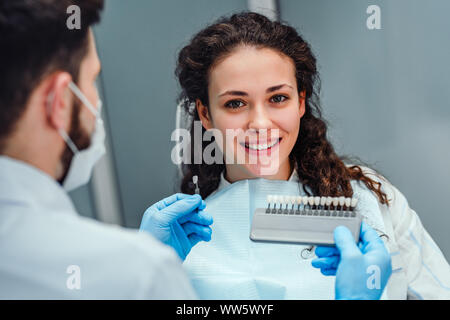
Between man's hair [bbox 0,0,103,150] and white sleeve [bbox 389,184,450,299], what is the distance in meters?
0.80

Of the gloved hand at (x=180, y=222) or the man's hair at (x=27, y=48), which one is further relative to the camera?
the gloved hand at (x=180, y=222)

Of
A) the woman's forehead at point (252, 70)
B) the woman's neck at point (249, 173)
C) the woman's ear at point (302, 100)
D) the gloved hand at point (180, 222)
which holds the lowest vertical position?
the gloved hand at point (180, 222)

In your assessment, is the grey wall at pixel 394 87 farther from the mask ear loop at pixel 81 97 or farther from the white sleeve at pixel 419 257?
the mask ear loop at pixel 81 97

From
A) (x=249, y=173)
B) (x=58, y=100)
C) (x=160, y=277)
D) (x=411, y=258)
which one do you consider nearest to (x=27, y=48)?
(x=58, y=100)

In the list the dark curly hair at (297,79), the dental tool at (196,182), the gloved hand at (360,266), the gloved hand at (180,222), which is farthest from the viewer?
the dental tool at (196,182)

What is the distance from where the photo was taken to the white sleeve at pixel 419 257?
1.02 metres

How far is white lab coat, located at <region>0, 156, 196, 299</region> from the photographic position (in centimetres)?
59

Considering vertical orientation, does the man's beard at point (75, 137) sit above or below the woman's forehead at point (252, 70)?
below

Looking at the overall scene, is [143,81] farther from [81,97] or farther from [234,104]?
[81,97]

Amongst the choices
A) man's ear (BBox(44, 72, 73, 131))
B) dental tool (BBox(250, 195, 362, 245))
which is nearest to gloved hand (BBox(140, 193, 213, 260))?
dental tool (BBox(250, 195, 362, 245))

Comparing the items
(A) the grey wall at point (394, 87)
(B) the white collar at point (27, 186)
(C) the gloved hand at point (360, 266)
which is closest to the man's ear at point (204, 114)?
(A) the grey wall at point (394, 87)

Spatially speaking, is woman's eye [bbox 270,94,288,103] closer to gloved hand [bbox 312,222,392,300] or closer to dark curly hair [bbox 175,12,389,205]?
dark curly hair [bbox 175,12,389,205]

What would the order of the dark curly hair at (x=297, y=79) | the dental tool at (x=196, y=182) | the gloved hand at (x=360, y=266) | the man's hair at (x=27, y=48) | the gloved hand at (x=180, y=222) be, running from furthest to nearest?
1. the dental tool at (x=196, y=182)
2. the dark curly hair at (x=297, y=79)
3. the gloved hand at (x=180, y=222)
4. the gloved hand at (x=360, y=266)
5. the man's hair at (x=27, y=48)

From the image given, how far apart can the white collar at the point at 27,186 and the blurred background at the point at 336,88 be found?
39 centimetres
